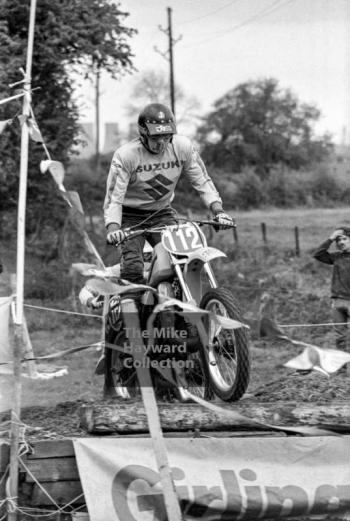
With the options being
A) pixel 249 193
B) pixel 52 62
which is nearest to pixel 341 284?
pixel 52 62

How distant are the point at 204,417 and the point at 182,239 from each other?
5.03ft

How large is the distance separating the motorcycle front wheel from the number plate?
1.43ft

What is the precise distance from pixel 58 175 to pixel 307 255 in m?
13.6

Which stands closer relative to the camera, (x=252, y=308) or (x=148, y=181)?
(x=148, y=181)

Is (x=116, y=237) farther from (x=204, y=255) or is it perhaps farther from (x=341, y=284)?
(x=341, y=284)

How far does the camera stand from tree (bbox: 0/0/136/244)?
64.1 feet

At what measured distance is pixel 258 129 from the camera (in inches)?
2085

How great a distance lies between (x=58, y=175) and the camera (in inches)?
308

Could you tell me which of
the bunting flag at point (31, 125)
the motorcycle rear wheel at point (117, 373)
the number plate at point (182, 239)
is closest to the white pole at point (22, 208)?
the bunting flag at point (31, 125)

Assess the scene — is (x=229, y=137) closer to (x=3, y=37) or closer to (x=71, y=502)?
(x=3, y=37)

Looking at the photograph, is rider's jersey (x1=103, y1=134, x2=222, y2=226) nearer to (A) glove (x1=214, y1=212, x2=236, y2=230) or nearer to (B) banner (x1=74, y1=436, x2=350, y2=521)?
(A) glove (x1=214, y1=212, x2=236, y2=230)

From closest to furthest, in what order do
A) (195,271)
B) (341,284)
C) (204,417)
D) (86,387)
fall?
1. (204,417)
2. (195,271)
3. (341,284)
4. (86,387)

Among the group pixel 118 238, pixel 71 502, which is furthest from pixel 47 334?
pixel 71 502

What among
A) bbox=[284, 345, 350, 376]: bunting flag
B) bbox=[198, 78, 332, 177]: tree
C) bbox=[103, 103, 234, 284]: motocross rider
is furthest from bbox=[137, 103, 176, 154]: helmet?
bbox=[198, 78, 332, 177]: tree
